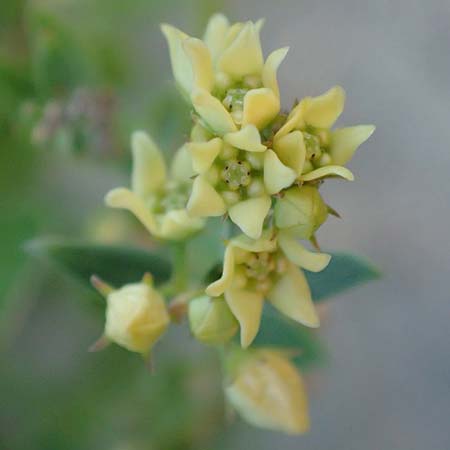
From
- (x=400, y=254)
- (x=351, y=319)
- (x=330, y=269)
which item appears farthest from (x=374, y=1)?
(x=330, y=269)

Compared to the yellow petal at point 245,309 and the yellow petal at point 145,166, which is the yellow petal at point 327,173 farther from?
the yellow petal at point 145,166

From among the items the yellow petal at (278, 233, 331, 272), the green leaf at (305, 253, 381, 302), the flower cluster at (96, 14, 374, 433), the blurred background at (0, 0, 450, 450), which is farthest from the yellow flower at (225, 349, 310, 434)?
the blurred background at (0, 0, 450, 450)

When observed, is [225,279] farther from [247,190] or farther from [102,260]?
[102,260]

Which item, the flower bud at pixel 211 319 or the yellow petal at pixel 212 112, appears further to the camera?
the flower bud at pixel 211 319

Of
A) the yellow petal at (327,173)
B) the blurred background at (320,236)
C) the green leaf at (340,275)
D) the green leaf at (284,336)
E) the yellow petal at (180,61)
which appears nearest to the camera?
the yellow petal at (327,173)

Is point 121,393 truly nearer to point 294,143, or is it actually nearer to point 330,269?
point 330,269

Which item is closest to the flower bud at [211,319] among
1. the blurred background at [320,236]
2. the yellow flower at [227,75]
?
the yellow flower at [227,75]

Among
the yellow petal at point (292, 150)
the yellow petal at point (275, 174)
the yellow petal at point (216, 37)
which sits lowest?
the yellow petal at point (275, 174)
